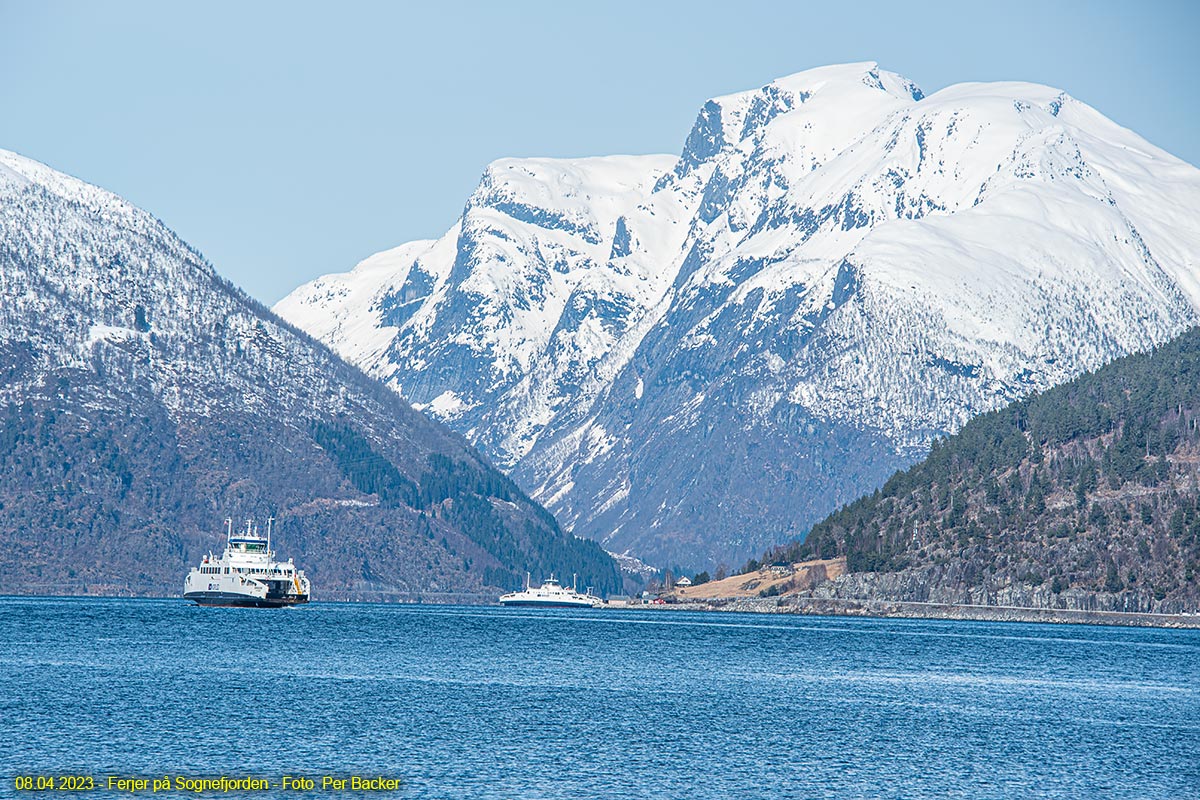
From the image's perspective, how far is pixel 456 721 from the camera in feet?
490

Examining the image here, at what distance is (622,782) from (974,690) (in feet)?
266

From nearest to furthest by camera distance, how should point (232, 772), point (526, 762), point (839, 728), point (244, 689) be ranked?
point (232, 772) < point (526, 762) < point (839, 728) < point (244, 689)

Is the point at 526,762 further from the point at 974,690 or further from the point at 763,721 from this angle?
the point at 974,690

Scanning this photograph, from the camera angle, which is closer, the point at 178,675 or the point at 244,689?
the point at 244,689

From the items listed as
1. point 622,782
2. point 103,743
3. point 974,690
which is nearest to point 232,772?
point 103,743

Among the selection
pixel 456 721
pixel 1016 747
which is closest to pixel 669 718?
pixel 456 721

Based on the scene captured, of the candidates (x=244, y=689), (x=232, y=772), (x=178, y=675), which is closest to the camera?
(x=232, y=772)

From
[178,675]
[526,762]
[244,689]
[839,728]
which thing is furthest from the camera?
[178,675]

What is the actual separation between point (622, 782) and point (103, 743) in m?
36.4

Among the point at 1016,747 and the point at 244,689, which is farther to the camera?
the point at 244,689

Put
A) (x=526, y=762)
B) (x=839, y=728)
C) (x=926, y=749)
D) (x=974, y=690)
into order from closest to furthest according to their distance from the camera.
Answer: (x=526, y=762)
(x=926, y=749)
(x=839, y=728)
(x=974, y=690)

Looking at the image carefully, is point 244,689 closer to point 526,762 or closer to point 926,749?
point 526,762

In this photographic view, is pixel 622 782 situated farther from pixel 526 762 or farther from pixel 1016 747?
pixel 1016 747

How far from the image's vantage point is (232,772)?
119m
